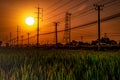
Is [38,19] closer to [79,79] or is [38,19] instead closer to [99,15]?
[99,15]

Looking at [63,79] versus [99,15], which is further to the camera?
[99,15]

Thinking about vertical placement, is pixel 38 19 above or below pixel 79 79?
above

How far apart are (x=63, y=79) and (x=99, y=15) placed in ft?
115

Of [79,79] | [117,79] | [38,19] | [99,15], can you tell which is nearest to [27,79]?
[79,79]

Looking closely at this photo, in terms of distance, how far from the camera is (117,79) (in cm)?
414

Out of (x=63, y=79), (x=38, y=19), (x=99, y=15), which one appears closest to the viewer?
(x=63, y=79)

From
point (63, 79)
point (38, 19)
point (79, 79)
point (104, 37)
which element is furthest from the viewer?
point (104, 37)

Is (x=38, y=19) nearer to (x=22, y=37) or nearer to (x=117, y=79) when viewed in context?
(x=22, y=37)

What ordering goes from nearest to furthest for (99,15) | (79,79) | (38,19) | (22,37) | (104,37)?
(79,79) < (99,15) < (38,19) < (104,37) < (22,37)

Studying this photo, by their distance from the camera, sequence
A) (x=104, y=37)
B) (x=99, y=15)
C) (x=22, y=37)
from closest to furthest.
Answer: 1. (x=99, y=15)
2. (x=104, y=37)
3. (x=22, y=37)

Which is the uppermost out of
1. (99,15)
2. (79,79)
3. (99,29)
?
(99,15)

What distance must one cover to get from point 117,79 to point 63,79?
0.96 m

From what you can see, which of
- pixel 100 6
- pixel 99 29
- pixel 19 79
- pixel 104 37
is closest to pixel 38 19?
pixel 100 6

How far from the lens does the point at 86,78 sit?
13.1 ft
